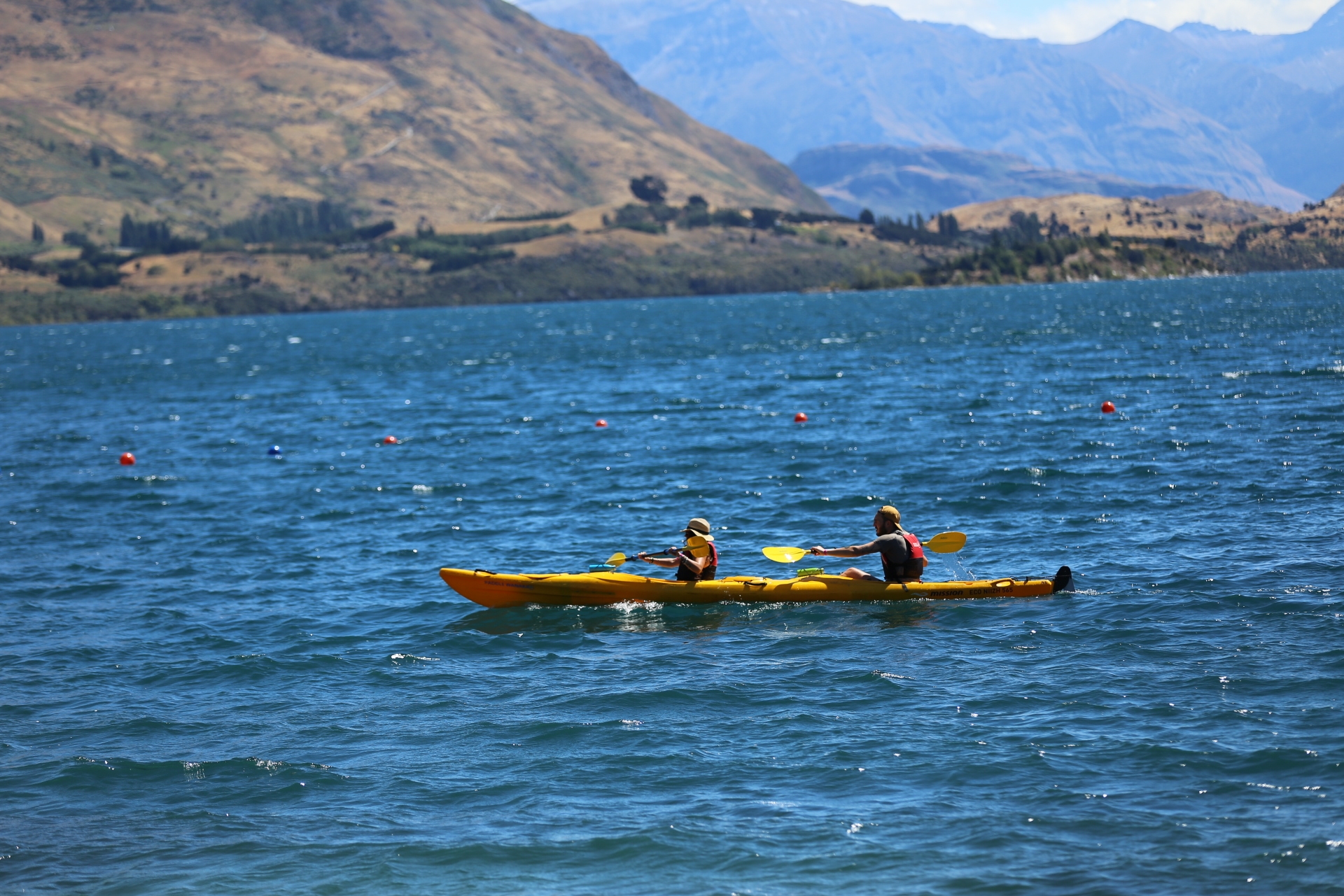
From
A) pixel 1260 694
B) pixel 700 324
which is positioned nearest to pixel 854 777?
pixel 1260 694

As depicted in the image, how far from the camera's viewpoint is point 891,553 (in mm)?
24734

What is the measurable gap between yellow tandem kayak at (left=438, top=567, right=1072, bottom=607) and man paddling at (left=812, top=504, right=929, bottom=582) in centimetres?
24

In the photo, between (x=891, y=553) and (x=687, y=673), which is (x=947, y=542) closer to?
(x=891, y=553)

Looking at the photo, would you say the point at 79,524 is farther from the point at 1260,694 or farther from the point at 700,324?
the point at 700,324

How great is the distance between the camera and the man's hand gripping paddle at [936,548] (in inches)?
1000

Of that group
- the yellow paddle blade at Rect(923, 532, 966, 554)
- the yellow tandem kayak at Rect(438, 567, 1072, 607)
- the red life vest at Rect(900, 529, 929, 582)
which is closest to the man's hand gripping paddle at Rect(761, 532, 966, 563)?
the yellow paddle blade at Rect(923, 532, 966, 554)

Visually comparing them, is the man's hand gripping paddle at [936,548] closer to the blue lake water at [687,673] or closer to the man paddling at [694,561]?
the man paddling at [694,561]

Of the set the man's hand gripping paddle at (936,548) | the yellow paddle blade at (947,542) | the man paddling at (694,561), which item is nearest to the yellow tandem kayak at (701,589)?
the man paddling at (694,561)

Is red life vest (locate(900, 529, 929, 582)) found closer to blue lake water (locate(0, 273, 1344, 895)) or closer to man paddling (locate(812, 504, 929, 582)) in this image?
man paddling (locate(812, 504, 929, 582))

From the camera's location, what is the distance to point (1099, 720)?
58.3ft

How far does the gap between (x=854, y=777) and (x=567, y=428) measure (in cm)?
4013

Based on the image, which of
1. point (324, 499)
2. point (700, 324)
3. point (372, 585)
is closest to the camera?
point (372, 585)

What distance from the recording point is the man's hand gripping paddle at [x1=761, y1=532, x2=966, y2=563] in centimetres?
2539

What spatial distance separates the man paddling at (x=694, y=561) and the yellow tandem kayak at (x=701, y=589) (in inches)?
8.4
